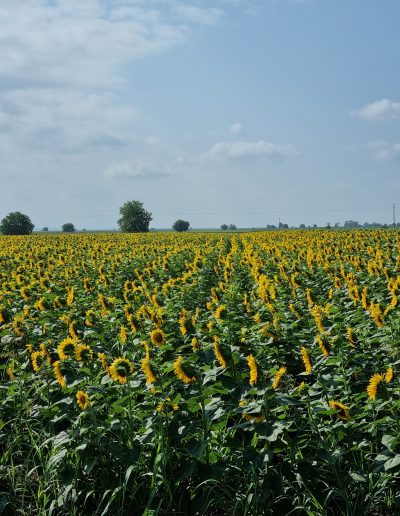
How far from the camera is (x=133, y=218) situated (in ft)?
287

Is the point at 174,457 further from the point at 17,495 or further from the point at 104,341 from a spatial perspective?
the point at 104,341

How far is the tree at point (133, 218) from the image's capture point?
87.6m

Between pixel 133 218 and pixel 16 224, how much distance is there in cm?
1665

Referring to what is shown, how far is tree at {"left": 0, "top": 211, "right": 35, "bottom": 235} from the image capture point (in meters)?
77.9

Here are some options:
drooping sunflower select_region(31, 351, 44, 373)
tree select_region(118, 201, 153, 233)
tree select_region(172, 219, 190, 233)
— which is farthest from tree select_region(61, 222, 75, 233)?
drooping sunflower select_region(31, 351, 44, 373)

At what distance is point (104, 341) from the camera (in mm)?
7125

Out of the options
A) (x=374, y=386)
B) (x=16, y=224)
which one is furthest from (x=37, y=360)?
(x=16, y=224)

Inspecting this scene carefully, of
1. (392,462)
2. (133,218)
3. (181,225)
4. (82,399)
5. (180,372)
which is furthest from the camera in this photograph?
(181,225)

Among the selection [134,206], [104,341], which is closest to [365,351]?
[104,341]

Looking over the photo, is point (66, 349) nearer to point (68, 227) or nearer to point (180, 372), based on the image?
point (180, 372)

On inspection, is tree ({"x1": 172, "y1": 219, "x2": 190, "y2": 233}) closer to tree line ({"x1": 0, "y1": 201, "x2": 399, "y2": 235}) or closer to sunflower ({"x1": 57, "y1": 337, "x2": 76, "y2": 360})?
tree line ({"x1": 0, "y1": 201, "x2": 399, "y2": 235})

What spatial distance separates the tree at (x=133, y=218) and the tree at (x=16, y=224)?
13.6 metres

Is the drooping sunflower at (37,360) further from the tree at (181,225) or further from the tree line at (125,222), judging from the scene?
the tree at (181,225)

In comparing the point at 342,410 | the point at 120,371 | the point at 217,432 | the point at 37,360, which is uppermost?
the point at 120,371
